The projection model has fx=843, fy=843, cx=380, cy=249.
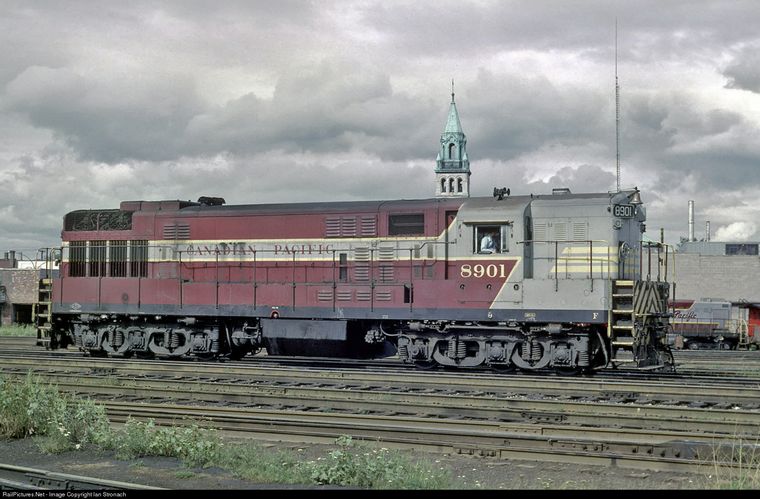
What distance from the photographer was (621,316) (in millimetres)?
16734

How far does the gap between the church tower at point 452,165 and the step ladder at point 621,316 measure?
12093 centimetres

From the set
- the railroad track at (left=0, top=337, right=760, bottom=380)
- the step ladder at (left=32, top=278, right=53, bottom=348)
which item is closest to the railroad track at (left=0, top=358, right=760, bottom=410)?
the railroad track at (left=0, top=337, right=760, bottom=380)

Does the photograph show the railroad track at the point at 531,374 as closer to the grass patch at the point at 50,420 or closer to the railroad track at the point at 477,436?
the railroad track at the point at 477,436

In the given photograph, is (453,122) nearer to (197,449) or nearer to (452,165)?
(452,165)

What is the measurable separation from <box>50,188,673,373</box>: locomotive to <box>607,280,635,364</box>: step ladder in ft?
0.09

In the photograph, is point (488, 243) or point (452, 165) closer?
point (488, 243)

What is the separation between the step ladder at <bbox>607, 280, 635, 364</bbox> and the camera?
16.4 metres

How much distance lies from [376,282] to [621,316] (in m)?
5.28

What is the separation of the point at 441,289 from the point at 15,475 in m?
10.9

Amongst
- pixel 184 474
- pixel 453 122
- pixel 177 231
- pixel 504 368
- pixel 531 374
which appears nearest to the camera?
pixel 184 474

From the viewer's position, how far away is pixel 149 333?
2105 centimetres

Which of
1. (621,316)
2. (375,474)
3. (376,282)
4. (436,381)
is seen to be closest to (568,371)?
(621,316)

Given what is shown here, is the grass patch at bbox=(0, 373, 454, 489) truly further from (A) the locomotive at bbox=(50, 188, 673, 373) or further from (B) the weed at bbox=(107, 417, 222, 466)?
(A) the locomotive at bbox=(50, 188, 673, 373)

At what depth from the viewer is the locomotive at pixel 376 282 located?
675 inches
